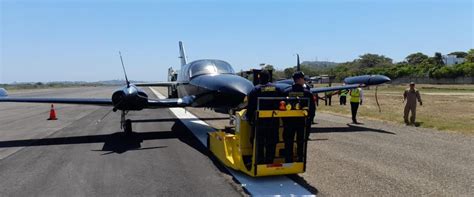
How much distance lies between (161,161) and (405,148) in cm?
634

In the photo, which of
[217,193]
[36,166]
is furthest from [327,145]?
[36,166]

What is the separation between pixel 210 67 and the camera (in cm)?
1445

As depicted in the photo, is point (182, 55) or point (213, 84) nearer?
point (213, 84)

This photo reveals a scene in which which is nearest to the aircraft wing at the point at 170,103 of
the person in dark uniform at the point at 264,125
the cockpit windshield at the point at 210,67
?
the cockpit windshield at the point at 210,67

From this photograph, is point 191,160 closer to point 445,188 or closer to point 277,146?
point 277,146

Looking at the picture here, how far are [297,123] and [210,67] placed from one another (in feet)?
25.6

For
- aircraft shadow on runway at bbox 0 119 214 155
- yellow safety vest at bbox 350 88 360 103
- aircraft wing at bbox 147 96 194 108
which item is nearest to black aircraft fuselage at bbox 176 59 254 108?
aircraft wing at bbox 147 96 194 108

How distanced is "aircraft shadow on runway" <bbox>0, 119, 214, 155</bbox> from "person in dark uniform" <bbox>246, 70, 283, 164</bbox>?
3397 millimetres

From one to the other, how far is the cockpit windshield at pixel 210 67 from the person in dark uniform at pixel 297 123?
282 inches

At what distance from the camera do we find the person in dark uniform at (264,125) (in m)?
6.81

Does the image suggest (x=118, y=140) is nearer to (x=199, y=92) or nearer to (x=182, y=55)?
(x=199, y=92)

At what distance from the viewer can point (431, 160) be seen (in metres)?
8.99

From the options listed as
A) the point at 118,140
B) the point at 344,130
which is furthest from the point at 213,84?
the point at 344,130

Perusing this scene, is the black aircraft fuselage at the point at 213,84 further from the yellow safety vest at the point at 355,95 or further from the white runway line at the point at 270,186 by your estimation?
the yellow safety vest at the point at 355,95
